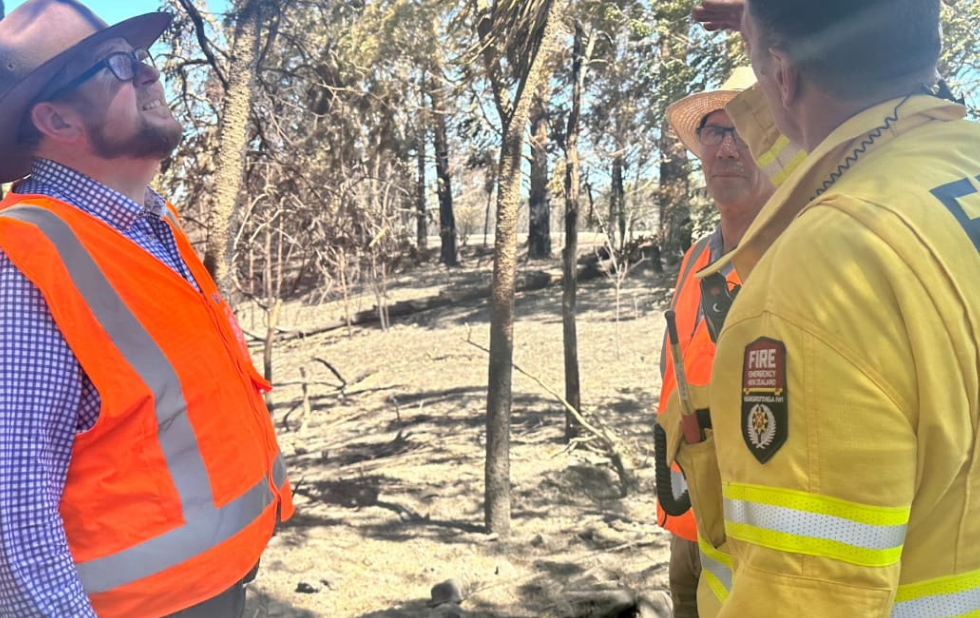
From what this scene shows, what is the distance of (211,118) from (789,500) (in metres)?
6.92

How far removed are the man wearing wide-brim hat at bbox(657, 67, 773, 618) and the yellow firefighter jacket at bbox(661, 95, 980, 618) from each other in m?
1.27

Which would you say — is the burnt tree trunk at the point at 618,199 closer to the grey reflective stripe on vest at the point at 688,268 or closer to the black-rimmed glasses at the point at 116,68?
the grey reflective stripe on vest at the point at 688,268

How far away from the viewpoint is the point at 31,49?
68.1 inches

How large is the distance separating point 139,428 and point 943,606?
5.22ft

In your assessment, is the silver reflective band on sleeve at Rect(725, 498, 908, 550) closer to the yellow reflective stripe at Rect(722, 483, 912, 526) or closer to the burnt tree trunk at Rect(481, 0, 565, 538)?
the yellow reflective stripe at Rect(722, 483, 912, 526)

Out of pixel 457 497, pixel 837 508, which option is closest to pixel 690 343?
pixel 837 508

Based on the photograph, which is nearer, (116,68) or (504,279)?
(116,68)

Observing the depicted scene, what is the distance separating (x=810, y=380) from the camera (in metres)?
0.90

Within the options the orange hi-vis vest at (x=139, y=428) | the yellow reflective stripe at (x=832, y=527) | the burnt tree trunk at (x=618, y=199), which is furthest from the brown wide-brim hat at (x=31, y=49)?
the burnt tree trunk at (x=618, y=199)

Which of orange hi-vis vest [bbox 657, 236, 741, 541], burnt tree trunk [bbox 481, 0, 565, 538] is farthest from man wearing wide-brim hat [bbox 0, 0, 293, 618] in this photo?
burnt tree trunk [bbox 481, 0, 565, 538]

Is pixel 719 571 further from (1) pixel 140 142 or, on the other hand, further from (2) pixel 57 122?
(2) pixel 57 122

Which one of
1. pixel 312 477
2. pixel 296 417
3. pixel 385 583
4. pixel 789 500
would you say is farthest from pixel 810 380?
pixel 296 417

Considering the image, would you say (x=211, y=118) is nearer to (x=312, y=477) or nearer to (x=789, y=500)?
(x=312, y=477)

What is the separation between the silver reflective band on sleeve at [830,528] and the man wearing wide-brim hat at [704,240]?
4.33 ft
